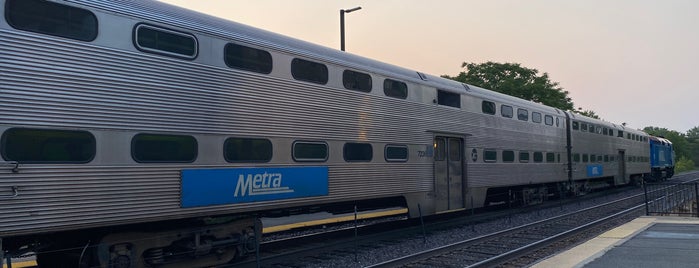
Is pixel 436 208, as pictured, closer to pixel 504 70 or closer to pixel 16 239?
pixel 16 239

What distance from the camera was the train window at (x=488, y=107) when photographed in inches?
560

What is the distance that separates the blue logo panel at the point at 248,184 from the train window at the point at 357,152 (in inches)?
28.7

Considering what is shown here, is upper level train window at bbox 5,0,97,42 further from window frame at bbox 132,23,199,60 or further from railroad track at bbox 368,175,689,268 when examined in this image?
railroad track at bbox 368,175,689,268

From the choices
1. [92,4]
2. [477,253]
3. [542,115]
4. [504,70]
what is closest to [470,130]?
[477,253]

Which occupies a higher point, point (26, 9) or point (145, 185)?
point (26, 9)

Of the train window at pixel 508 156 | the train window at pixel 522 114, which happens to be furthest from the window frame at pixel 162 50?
the train window at pixel 522 114

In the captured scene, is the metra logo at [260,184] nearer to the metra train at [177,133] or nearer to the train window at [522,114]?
the metra train at [177,133]

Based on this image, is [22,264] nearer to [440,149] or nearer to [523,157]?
[440,149]

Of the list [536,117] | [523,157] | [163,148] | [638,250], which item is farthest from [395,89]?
[536,117]

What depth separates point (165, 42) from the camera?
6840 millimetres

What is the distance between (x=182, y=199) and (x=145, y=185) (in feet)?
1.93

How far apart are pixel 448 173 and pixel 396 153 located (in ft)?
7.65

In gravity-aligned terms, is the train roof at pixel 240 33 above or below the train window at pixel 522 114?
above

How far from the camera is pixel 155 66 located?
21.7ft
